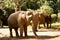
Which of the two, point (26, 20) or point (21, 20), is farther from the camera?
point (21, 20)

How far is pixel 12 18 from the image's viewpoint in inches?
515

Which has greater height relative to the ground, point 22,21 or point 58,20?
point 22,21

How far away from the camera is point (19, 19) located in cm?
1223

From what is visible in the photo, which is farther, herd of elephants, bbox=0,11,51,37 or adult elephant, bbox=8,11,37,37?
adult elephant, bbox=8,11,37,37

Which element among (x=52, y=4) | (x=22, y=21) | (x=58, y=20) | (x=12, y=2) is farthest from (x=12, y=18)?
(x=52, y=4)

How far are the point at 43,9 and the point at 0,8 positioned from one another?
10412mm

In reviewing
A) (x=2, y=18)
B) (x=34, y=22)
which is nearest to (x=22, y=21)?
(x=34, y=22)

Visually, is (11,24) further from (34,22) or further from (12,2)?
(12,2)

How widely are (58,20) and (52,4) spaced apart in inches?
241

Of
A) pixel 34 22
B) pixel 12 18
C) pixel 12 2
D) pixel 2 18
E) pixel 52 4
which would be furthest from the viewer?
pixel 52 4

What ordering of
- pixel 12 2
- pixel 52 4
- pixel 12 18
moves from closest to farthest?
pixel 12 18 → pixel 12 2 → pixel 52 4

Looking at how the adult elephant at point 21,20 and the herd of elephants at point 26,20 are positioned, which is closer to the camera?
the herd of elephants at point 26,20

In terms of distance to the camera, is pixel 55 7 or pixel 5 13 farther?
pixel 55 7

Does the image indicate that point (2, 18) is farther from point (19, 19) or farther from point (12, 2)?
point (19, 19)
